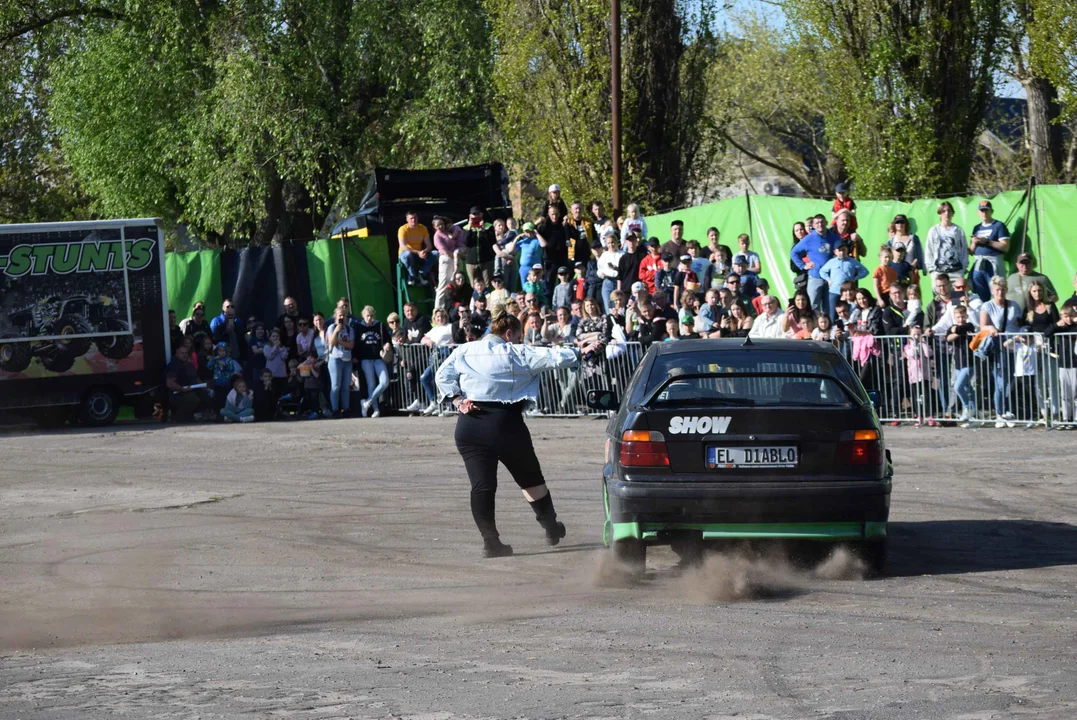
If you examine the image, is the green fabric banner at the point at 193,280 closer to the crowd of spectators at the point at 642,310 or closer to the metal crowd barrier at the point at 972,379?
the crowd of spectators at the point at 642,310

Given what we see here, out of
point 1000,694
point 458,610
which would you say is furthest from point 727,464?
point 1000,694

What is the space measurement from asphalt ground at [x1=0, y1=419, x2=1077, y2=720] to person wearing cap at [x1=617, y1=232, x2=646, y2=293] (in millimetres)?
7457

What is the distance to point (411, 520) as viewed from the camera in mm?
11594

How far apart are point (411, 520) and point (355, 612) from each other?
357 cm

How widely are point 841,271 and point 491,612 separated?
12.6 m

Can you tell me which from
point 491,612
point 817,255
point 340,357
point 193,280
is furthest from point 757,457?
point 193,280

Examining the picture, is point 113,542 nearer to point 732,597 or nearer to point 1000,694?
point 732,597

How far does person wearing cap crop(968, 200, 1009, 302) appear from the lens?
19.1 m

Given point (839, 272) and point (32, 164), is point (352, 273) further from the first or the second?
point (32, 164)

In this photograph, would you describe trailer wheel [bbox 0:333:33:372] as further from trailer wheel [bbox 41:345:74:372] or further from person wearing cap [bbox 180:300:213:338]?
person wearing cap [bbox 180:300:213:338]

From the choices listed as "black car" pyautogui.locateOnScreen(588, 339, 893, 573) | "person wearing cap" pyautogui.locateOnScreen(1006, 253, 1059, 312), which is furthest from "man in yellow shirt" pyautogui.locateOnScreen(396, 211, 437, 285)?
"black car" pyautogui.locateOnScreen(588, 339, 893, 573)

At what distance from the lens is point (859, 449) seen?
8.62 meters

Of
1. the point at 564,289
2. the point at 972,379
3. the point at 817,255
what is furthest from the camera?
the point at 564,289

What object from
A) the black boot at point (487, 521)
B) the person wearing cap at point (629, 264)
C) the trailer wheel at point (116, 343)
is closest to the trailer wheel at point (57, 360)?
the trailer wheel at point (116, 343)
